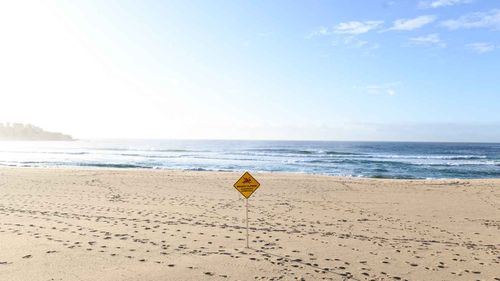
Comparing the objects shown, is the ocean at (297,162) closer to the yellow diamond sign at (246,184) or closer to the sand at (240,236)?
the sand at (240,236)

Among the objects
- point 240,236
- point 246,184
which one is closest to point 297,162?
point 240,236

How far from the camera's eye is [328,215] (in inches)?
549

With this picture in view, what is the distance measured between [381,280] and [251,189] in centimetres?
361

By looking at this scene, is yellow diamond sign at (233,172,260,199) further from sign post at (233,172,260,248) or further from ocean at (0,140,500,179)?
ocean at (0,140,500,179)

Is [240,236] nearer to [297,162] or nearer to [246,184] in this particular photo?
[246,184]

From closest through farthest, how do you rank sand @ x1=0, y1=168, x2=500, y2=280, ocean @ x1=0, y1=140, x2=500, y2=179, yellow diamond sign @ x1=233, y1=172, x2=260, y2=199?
sand @ x1=0, y1=168, x2=500, y2=280
yellow diamond sign @ x1=233, y1=172, x2=260, y2=199
ocean @ x1=0, y1=140, x2=500, y2=179


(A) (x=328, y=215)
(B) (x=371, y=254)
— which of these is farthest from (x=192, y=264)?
(A) (x=328, y=215)

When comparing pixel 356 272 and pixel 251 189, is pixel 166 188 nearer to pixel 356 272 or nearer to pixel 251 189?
pixel 251 189

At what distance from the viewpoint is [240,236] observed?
33.4 feet

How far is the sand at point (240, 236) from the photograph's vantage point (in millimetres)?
7434

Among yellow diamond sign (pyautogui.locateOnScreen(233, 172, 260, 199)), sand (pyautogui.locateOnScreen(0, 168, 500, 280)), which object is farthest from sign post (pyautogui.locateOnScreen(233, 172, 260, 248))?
sand (pyautogui.locateOnScreen(0, 168, 500, 280))

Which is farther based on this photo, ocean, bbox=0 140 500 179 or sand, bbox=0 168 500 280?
ocean, bbox=0 140 500 179

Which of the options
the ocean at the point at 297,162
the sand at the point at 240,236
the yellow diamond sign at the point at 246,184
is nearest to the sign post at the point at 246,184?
the yellow diamond sign at the point at 246,184

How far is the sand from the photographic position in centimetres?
743
